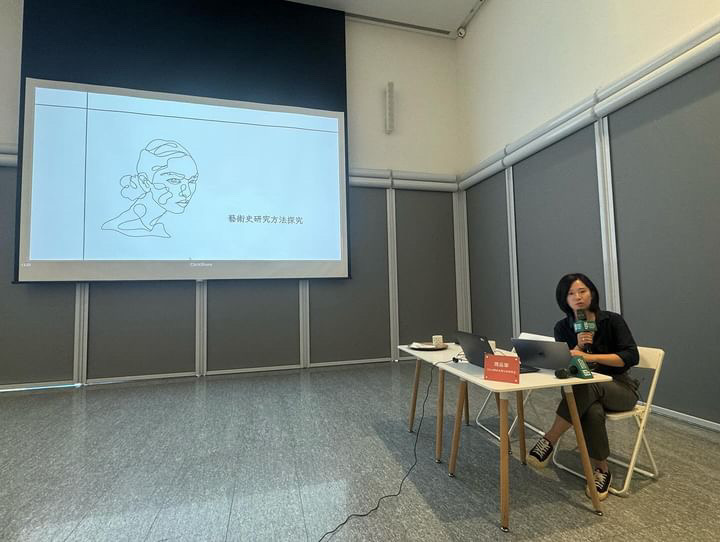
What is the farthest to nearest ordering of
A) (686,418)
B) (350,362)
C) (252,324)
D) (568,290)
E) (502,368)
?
(350,362) → (252,324) → (686,418) → (568,290) → (502,368)

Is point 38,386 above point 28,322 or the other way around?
the other way around

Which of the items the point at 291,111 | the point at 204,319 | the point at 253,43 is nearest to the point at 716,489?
the point at 204,319

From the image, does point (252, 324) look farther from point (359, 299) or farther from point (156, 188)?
point (156, 188)

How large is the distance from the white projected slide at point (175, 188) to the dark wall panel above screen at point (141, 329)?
8.8 inches

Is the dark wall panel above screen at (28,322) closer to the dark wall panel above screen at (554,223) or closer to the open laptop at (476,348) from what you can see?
the open laptop at (476,348)

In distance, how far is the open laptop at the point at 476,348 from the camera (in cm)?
169

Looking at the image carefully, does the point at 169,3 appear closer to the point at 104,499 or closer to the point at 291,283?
the point at 291,283

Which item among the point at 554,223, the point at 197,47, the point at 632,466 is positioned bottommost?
the point at 632,466

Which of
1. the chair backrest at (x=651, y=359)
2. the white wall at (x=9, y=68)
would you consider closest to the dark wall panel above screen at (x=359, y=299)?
the chair backrest at (x=651, y=359)

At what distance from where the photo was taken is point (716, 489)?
163cm

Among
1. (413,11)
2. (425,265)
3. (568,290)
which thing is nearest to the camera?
(568,290)

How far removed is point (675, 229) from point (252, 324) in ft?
13.5

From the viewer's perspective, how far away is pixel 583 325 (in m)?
1.80

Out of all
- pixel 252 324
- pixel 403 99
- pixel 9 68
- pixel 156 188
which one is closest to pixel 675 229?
pixel 403 99
